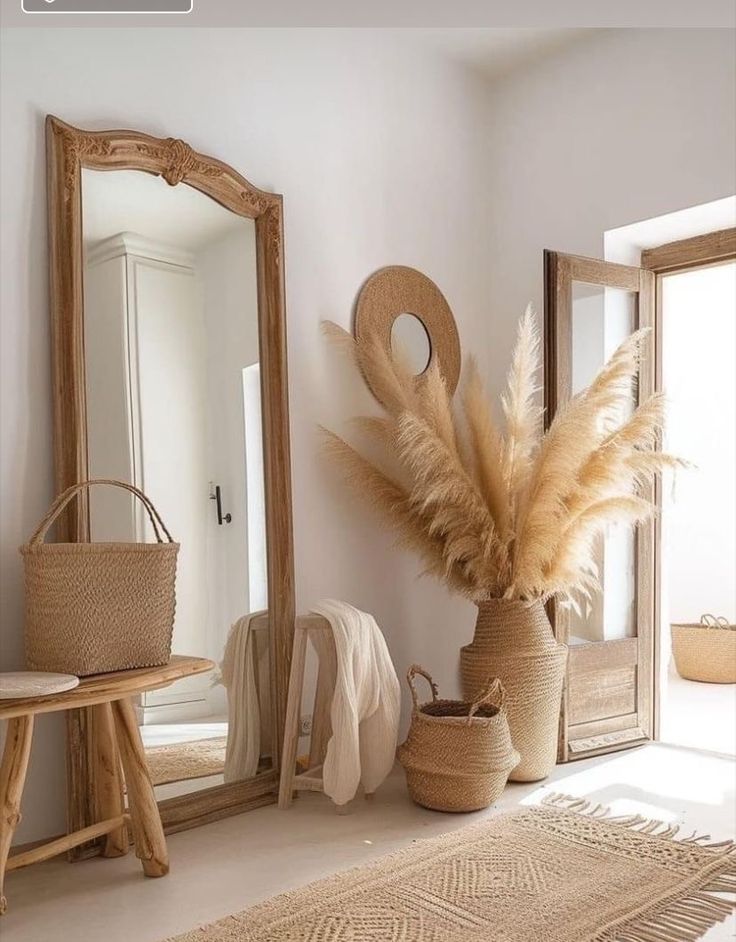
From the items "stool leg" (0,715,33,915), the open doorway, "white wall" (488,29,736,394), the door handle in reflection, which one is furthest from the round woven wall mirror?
the open doorway

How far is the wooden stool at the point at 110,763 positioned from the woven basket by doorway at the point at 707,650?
3178mm

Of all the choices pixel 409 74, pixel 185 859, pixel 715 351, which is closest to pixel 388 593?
pixel 185 859

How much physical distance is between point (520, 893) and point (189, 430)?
148cm

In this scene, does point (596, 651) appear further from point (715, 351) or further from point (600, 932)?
point (715, 351)

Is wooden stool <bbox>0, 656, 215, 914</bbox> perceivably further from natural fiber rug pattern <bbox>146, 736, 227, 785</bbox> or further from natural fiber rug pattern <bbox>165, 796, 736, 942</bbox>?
natural fiber rug pattern <bbox>165, 796, 736, 942</bbox>

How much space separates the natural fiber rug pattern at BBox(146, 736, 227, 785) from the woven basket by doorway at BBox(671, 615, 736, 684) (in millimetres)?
2897

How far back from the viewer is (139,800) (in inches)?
91.5

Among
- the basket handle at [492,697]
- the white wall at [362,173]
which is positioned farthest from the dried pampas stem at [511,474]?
the basket handle at [492,697]

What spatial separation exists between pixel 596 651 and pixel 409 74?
2.20 metres

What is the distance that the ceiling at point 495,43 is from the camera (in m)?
3.45

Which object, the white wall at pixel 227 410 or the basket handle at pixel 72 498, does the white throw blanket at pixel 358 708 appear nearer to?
the white wall at pixel 227 410

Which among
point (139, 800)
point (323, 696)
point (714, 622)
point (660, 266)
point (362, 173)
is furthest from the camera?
point (714, 622)

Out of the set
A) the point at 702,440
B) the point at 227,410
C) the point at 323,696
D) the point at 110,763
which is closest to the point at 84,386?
the point at 227,410

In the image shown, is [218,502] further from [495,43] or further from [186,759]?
[495,43]
